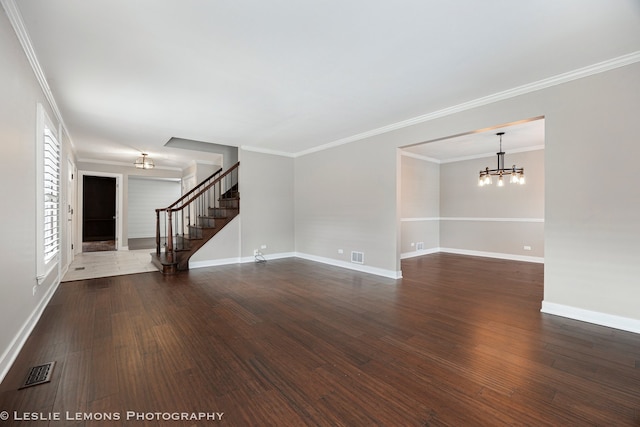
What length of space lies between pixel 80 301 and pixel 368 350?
150 inches

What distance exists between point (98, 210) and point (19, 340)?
1024 centimetres

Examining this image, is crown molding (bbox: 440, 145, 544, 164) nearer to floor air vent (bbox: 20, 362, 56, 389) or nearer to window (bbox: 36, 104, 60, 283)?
window (bbox: 36, 104, 60, 283)

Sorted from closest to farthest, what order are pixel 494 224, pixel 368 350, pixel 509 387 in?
pixel 509 387 → pixel 368 350 → pixel 494 224

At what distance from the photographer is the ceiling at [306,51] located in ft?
6.89

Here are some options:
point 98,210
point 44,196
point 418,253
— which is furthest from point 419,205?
point 98,210

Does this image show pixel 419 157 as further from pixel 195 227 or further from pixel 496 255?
pixel 195 227

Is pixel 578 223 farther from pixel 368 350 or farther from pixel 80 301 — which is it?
pixel 80 301

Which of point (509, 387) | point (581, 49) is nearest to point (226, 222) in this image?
point (509, 387)

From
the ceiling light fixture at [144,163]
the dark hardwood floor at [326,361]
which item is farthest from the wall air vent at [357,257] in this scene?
the ceiling light fixture at [144,163]

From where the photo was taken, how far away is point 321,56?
107 inches

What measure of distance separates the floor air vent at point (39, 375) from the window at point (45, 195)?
128 centimetres

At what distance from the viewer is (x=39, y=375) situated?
79.7 inches

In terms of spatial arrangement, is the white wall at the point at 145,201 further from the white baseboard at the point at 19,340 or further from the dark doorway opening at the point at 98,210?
the white baseboard at the point at 19,340

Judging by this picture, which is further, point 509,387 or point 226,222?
point 226,222
